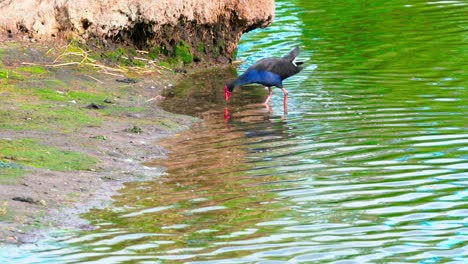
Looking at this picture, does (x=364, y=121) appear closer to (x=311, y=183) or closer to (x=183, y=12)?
(x=311, y=183)

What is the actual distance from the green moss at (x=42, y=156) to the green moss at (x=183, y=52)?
22.1 feet

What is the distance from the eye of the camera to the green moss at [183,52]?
58.3 feet

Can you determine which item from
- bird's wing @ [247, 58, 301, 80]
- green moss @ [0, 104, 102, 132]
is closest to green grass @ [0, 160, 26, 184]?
green moss @ [0, 104, 102, 132]

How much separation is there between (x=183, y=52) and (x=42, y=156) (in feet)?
24.2

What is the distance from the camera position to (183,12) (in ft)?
56.7

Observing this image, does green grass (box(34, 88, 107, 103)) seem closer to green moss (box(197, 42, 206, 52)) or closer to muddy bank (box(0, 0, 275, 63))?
muddy bank (box(0, 0, 275, 63))

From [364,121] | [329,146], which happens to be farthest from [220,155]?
[364,121]

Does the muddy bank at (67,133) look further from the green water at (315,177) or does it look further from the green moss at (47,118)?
the green water at (315,177)

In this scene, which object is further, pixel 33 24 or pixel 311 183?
pixel 33 24

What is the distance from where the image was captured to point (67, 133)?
12.0 metres

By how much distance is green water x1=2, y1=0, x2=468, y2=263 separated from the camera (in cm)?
791

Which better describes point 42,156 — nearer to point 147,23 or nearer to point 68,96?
point 68,96

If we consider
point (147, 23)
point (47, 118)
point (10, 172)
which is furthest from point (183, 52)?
point (10, 172)

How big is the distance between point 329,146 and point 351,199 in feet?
8.03
